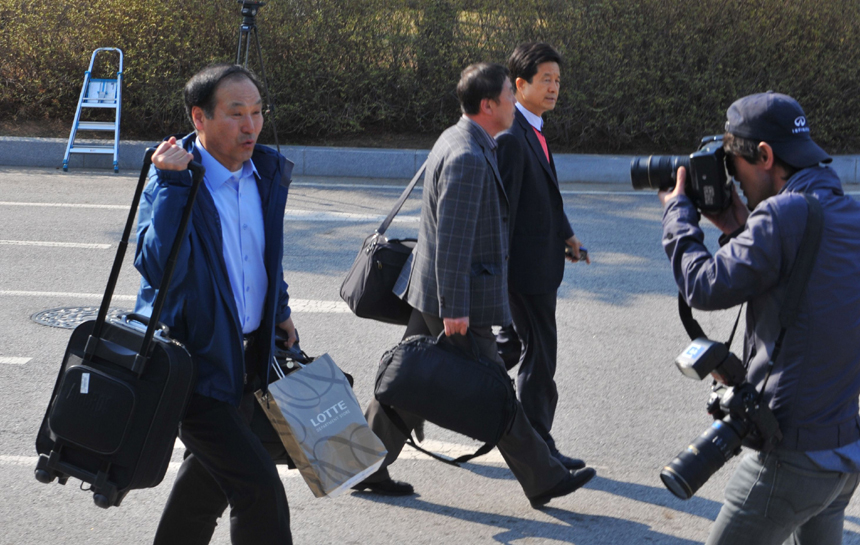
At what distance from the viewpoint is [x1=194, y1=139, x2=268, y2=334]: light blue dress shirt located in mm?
3049

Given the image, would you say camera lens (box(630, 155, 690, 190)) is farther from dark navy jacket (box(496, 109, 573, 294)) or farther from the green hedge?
the green hedge

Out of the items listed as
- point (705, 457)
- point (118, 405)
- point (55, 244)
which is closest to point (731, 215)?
point (705, 457)

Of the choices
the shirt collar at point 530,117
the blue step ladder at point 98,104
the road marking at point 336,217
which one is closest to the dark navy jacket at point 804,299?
the shirt collar at point 530,117

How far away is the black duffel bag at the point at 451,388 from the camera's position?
367cm

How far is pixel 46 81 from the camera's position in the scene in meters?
13.6

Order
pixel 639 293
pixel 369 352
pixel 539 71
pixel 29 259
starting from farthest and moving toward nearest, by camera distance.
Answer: pixel 29 259, pixel 639 293, pixel 369 352, pixel 539 71

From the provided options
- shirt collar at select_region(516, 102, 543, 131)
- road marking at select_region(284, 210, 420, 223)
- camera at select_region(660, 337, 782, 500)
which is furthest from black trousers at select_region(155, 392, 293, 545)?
road marking at select_region(284, 210, 420, 223)

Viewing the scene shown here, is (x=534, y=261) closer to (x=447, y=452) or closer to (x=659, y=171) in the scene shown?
(x=447, y=452)

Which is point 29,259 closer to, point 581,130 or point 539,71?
point 539,71

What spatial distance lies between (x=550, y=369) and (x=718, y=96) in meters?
9.56

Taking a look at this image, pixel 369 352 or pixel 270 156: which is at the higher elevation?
pixel 270 156

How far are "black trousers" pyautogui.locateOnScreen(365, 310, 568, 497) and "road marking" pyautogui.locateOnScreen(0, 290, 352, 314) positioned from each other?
2.56 metres

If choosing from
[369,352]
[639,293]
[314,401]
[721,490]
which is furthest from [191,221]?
[639,293]

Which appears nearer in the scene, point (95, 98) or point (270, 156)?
point (270, 156)
